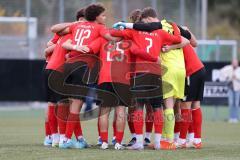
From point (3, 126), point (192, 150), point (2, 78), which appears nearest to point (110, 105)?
point (192, 150)

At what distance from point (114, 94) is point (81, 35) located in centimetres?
101

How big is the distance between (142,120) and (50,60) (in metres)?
1.78

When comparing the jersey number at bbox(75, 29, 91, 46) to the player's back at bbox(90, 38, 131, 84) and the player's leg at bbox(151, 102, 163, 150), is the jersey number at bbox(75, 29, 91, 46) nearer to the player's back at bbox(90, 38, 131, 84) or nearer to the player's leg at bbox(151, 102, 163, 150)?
the player's back at bbox(90, 38, 131, 84)

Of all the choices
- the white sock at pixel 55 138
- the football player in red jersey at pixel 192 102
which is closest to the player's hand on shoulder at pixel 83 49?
the white sock at pixel 55 138

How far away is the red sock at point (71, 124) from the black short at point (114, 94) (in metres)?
0.46

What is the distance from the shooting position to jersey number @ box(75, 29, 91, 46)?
39.7 feet

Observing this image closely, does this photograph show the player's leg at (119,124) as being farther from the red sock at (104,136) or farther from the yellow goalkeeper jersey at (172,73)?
the yellow goalkeeper jersey at (172,73)

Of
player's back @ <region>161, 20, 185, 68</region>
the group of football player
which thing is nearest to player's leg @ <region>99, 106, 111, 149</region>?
the group of football player

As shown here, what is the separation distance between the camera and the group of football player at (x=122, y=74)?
1202 cm

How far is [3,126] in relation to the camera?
63.1 feet

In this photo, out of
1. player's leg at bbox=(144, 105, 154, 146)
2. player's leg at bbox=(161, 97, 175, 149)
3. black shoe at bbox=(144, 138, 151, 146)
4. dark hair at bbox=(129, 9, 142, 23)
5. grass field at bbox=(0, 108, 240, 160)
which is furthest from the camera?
black shoe at bbox=(144, 138, 151, 146)

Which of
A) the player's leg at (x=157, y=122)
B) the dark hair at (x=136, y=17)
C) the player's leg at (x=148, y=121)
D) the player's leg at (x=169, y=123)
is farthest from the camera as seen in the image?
the player's leg at (x=148, y=121)

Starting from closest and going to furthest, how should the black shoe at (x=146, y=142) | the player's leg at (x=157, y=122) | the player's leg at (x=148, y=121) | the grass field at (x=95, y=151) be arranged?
the grass field at (x=95, y=151)
the player's leg at (x=157, y=122)
the player's leg at (x=148, y=121)
the black shoe at (x=146, y=142)

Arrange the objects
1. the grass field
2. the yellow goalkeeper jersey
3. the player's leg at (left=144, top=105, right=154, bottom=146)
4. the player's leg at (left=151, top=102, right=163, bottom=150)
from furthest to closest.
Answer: the player's leg at (left=144, top=105, right=154, bottom=146) < the yellow goalkeeper jersey < the player's leg at (left=151, top=102, right=163, bottom=150) < the grass field
